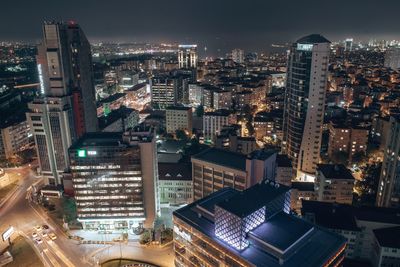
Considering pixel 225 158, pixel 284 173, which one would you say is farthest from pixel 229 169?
pixel 284 173

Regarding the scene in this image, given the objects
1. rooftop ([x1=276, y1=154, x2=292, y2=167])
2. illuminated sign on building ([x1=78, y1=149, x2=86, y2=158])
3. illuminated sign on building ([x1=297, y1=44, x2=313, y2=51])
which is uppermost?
illuminated sign on building ([x1=297, y1=44, x2=313, y2=51])

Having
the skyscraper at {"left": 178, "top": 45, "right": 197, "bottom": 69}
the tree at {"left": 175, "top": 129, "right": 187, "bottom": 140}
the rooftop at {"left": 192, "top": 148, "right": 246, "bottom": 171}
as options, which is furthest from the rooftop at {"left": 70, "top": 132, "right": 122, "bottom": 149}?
the skyscraper at {"left": 178, "top": 45, "right": 197, "bottom": 69}

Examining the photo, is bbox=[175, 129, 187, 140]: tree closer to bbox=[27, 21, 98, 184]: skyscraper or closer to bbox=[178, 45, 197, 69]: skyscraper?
bbox=[27, 21, 98, 184]: skyscraper

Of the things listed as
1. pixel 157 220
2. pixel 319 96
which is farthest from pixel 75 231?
pixel 319 96

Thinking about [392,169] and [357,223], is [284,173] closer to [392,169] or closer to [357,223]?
[392,169]

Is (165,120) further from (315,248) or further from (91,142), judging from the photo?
(315,248)

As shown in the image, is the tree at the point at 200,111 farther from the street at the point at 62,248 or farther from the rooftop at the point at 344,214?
the rooftop at the point at 344,214

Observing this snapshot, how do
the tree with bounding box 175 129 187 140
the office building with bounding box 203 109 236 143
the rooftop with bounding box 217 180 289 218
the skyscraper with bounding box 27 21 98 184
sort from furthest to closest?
the tree with bounding box 175 129 187 140, the office building with bounding box 203 109 236 143, the skyscraper with bounding box 27 21 98 184, the rooftop with bounding box 217 180 289 218
